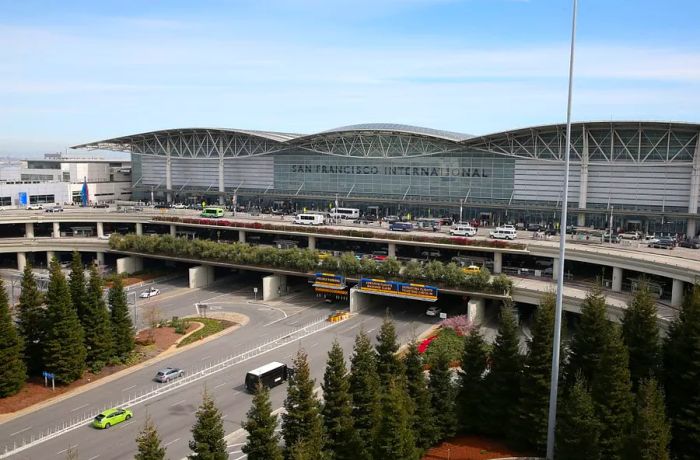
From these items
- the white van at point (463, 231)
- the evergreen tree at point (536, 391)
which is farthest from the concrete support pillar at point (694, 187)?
the evergreen tree at point (536, 391)

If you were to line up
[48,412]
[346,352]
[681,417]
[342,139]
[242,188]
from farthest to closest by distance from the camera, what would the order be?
[242,188]
[342,139]
[346,352]
[48,412]
[681,417]

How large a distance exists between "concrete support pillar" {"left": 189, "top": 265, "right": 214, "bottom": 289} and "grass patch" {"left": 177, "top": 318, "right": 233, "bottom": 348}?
37.9ft

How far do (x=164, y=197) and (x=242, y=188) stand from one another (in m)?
15.5

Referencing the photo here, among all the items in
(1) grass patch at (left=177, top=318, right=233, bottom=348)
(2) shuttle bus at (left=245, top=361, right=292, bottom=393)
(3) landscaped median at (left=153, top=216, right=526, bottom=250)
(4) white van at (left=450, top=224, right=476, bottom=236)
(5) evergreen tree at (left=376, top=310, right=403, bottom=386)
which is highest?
(4) white van at (left=450, top=224, right=476, bottom=236)

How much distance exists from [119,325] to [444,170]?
44.5 meters

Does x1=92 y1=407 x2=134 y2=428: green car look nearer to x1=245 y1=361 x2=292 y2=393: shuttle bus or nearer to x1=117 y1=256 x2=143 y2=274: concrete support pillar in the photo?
x1=245 y1=361 x2=292 y2=393: shuttle bus

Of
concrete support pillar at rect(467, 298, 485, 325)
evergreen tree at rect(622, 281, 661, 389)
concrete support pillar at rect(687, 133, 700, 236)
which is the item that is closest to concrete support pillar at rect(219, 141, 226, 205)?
concrete support pillar at rect(467, 298, 485, 325)

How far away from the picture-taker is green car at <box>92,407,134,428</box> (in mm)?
27766

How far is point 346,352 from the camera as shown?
37250 mm

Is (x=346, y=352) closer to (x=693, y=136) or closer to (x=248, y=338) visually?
(x=248, y=338)

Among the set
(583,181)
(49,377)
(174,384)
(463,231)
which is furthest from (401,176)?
(49,377)

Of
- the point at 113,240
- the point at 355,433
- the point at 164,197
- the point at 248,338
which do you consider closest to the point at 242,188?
the point at 164,197

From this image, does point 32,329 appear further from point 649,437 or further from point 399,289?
point 649,437

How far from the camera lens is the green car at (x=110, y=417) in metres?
27.8
